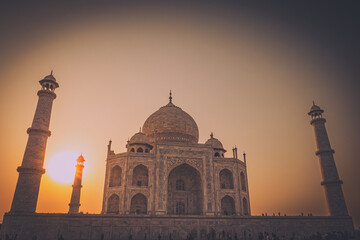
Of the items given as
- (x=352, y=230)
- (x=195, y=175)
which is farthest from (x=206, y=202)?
(x=352, y=230)

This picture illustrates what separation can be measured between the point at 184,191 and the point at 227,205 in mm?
3929

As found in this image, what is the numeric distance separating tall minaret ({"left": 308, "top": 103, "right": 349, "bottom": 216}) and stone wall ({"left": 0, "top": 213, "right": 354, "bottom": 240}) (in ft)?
4.03

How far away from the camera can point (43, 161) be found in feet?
61.9

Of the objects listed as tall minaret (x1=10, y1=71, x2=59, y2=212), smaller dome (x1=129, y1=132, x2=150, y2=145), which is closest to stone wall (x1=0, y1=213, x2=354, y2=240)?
tall minaret (x1=10, y1=71, x2=59, y2=212)

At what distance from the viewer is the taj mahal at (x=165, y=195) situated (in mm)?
16953

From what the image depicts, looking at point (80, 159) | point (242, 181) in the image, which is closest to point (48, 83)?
point (80, 159)

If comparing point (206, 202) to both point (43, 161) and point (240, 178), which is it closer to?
point (240, 178)

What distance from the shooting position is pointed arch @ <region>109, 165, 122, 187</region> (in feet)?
75.6

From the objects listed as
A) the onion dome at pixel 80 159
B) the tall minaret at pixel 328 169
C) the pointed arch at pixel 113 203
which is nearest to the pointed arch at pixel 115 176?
the pointed arch at pixel 113 203

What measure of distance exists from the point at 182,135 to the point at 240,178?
7.35m

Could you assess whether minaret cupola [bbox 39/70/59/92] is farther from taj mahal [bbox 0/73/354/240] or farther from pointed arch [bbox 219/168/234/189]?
pointed arch [bbox 219/168/234/189]

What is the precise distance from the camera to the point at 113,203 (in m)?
22.4

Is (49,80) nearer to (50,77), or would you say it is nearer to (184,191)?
(50,77)

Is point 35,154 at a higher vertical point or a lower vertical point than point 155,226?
higher
